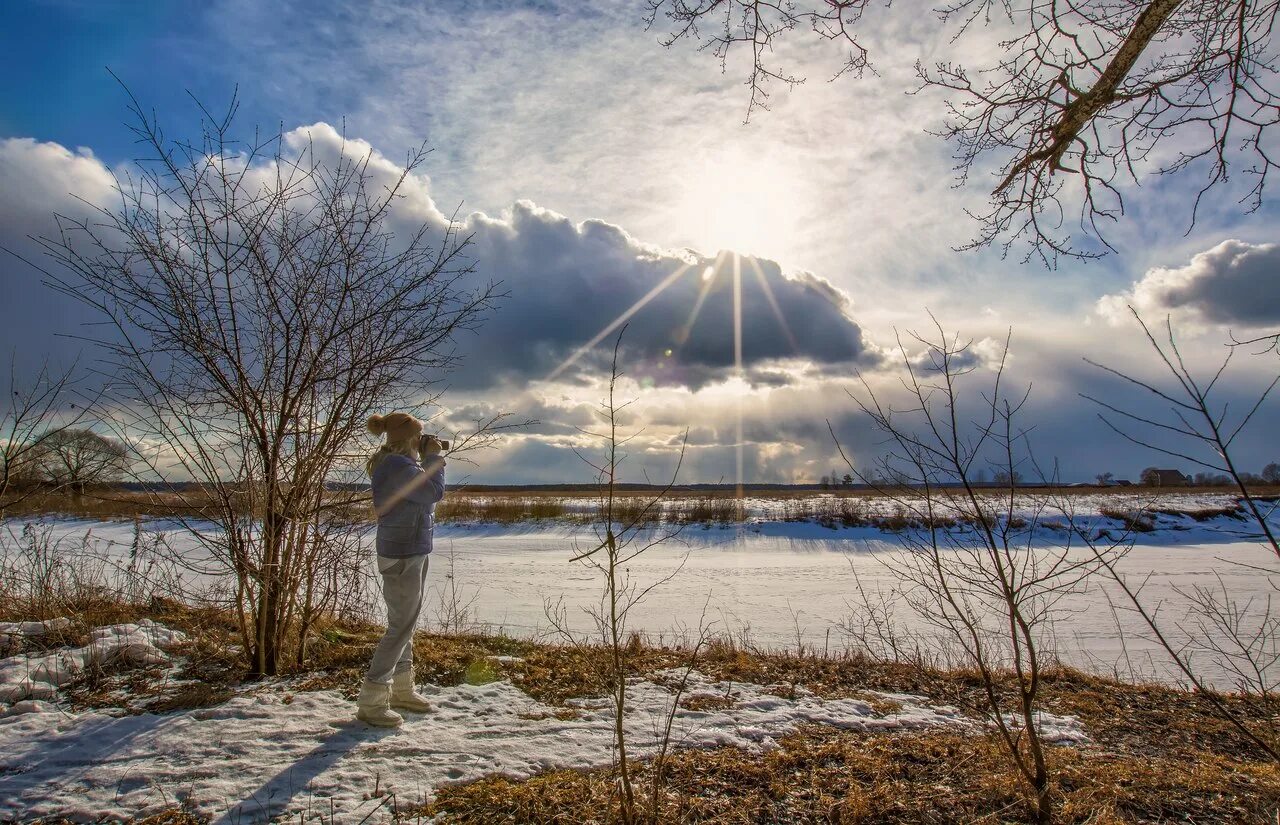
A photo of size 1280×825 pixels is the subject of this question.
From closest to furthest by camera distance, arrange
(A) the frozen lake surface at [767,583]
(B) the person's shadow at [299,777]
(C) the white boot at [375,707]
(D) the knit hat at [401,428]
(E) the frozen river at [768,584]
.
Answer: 1. (B) the person's shadow at [299,777]
2. (C) the white boot at [375,707]
3. (D) the knit hat at [401,428]
4. (A) the frozen lake surface at [767,583]
5. (E) the frozen river at [768,584]

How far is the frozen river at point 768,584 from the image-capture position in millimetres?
9312

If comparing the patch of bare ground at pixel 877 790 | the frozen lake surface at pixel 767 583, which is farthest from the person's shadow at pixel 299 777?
the frozen lake surface at pixel 767 583

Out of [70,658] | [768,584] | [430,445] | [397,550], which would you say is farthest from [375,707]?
[768,584]

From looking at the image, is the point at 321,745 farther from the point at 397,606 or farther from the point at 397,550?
the point at 397,550

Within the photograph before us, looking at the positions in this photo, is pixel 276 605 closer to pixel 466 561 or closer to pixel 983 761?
pixel 983 761

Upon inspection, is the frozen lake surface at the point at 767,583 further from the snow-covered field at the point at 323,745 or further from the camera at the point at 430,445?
the camera at the point at 430,445

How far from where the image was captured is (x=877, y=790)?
3.47m

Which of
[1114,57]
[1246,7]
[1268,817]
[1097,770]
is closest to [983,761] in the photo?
[1097,770]

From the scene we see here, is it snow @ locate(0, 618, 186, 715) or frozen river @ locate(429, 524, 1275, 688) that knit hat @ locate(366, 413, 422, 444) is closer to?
frozen river @ locate(429, 524, 1275, 688)

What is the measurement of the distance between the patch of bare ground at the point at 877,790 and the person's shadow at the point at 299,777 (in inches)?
A: 25.1

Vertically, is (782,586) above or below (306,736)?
below

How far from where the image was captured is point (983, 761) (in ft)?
12.6

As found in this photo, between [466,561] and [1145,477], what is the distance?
55.9 feet

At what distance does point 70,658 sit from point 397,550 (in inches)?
114
